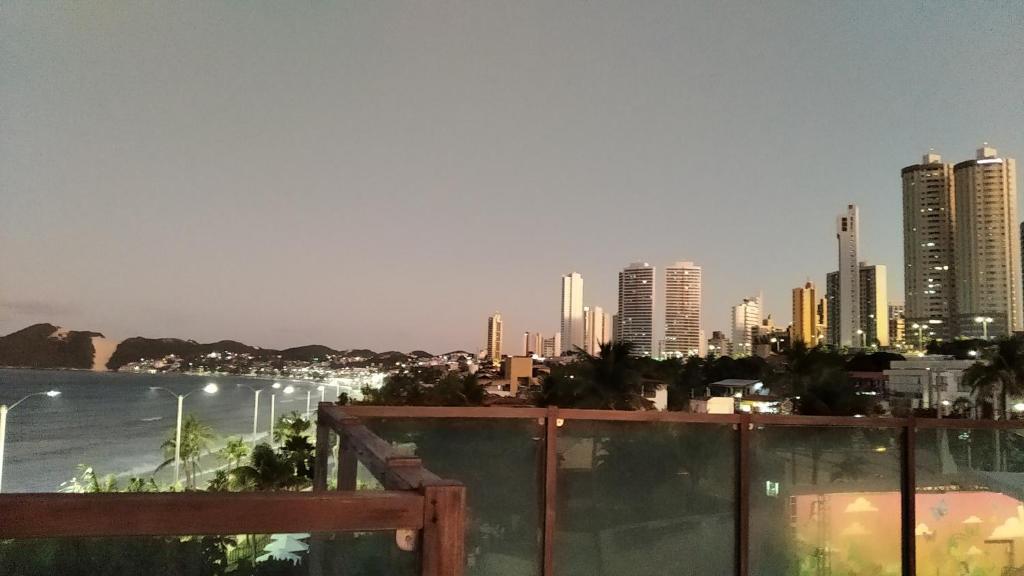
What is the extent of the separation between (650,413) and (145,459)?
79.2 metres

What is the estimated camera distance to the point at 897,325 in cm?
15188

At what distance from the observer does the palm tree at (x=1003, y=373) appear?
124 ft

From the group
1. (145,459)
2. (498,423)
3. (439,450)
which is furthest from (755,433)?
(145,459)

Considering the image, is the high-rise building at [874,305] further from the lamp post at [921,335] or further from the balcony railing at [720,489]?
the balcony railing at [720,489]

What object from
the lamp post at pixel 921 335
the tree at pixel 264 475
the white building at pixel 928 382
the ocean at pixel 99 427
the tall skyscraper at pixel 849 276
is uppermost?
the tall skyscraper at pixel 849 276

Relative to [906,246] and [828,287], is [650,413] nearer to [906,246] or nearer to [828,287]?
[906,246]

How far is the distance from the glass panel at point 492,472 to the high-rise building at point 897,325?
153817 mm

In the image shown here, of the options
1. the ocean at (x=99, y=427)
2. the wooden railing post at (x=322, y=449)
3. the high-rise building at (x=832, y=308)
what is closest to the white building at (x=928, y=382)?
the wooden railing post at (x=322, y=449)

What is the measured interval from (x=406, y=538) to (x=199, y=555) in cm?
97

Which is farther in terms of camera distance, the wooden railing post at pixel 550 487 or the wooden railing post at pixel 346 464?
the wooden railing post at pixel 550 487

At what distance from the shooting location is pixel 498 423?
407 cm

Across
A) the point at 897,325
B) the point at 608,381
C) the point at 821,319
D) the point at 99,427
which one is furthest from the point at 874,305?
the point at 99,427

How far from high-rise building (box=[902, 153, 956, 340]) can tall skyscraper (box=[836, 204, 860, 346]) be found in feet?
56.0

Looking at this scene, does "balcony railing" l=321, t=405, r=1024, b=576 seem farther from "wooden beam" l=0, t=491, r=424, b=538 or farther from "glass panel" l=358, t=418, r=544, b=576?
"wooden beam" l=0, t=491, r=424, b=538
